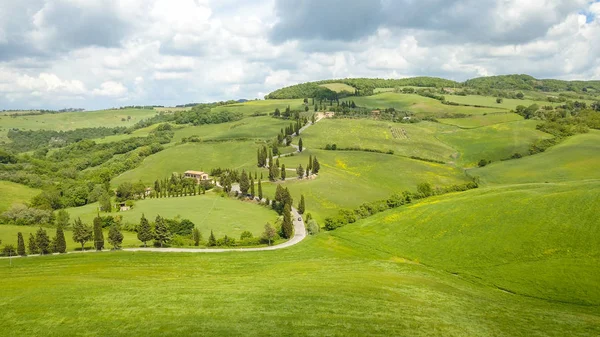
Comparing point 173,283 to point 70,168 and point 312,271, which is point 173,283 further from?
point 70,168

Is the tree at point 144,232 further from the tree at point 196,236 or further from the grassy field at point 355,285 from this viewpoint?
the tree at point 196,236

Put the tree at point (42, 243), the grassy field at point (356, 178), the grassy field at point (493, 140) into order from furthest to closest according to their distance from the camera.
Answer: the grassy field at point (493, 140), the grassy field at point (356, 178), the tree at point (42, 243)

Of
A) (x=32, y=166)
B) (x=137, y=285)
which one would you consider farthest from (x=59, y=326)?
(x=32, y=166)

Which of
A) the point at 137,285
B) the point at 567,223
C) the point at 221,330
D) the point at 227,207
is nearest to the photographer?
the point at 221,330

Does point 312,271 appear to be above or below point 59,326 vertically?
below

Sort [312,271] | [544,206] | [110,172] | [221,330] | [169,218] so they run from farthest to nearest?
[110,172] → [169,218] → [544,206] → [312,271] → [221,330]

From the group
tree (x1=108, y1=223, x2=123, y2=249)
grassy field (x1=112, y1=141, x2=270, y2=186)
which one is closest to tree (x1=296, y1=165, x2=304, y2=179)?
grassy field (x1=112, y1=141, x2=270, y2=186)

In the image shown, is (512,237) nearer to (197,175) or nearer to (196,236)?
(196,236)

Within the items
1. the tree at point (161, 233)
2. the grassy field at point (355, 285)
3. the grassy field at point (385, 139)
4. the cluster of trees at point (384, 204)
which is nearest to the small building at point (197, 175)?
the grassy field at point (385, 139)
